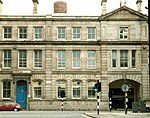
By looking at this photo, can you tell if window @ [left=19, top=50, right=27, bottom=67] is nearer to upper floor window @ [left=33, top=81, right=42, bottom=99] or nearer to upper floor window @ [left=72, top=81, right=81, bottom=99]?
upper floor window @ [left=33, top=81, right=42, bottom=99]

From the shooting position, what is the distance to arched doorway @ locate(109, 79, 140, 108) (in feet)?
187

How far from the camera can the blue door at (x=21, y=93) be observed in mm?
55031

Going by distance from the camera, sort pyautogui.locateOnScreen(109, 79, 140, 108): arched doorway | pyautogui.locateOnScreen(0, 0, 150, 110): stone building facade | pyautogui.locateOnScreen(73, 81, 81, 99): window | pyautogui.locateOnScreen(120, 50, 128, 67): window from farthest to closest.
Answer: pyautogui.locateOnScreen(109, 79, 140, 108): arched doorway
pyautogui.locateOnScreen(120, 50, 128, 67): window
pyautogui.locateOnScreen(73, 81, 81, 99): window
pyautogui.locateOnScreen(0, 0, 150, 110): stone building facade

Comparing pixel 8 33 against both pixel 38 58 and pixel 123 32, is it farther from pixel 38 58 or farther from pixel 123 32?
pixel 123 32

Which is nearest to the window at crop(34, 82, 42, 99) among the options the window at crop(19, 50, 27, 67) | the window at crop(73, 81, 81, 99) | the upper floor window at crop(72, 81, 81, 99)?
the window at crop(19, 50, 27, 67)

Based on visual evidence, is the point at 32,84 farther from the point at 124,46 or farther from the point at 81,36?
the point at 124,46

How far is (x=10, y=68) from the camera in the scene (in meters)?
55.2

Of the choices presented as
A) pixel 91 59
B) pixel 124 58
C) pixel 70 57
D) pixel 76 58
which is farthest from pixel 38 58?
pixel 124 58

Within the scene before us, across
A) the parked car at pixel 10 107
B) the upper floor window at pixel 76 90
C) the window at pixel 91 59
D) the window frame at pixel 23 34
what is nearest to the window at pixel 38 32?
the window frame at pixel 23 34

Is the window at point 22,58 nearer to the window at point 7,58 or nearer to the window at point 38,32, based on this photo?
the window at point 7,58

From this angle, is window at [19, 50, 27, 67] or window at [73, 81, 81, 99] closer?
window at [73, 81, 81, 99]

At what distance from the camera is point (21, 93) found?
55.0 metres

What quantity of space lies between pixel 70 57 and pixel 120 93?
879cm

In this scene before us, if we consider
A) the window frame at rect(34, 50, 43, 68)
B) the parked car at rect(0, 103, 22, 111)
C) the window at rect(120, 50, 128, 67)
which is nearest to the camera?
the parked car at rect(0, 103, 22, 111)
